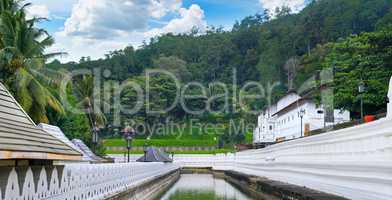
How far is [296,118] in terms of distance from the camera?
46.1 m

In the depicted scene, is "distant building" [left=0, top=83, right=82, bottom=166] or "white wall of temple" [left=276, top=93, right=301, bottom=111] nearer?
"distant building" [left=0, top=83, right=82, bottom=166]

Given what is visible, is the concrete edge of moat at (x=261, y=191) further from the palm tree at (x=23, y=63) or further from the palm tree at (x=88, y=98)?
the palm tree at (x=88, y=98)

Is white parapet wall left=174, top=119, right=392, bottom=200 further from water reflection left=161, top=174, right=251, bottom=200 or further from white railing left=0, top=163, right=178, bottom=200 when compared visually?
white railing left=0, top=163, right=178, bottom=200

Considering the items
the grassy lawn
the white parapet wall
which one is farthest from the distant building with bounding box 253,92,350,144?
the white parapet wall

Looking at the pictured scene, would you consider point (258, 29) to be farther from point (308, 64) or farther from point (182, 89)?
point (308, 64)

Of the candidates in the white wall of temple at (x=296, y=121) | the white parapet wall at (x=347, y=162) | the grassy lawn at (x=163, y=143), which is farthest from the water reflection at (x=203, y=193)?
the grassy lawn at (x=163, y=143)

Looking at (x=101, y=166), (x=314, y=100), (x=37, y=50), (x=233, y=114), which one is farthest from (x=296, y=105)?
(x=233, y=114)

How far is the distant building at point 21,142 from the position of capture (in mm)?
5062

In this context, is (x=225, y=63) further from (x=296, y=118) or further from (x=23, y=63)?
(x=23, y=63)

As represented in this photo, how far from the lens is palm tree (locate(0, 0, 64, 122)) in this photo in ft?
79.6

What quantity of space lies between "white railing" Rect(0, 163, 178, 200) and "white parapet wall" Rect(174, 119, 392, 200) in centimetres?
526

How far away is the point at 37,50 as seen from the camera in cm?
2608

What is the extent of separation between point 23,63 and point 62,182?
18.4 meters

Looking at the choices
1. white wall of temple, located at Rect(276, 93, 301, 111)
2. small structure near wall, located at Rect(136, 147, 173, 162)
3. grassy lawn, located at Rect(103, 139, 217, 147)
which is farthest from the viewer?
grassy lawn, located at Rect(103, 139, 217, 147)
